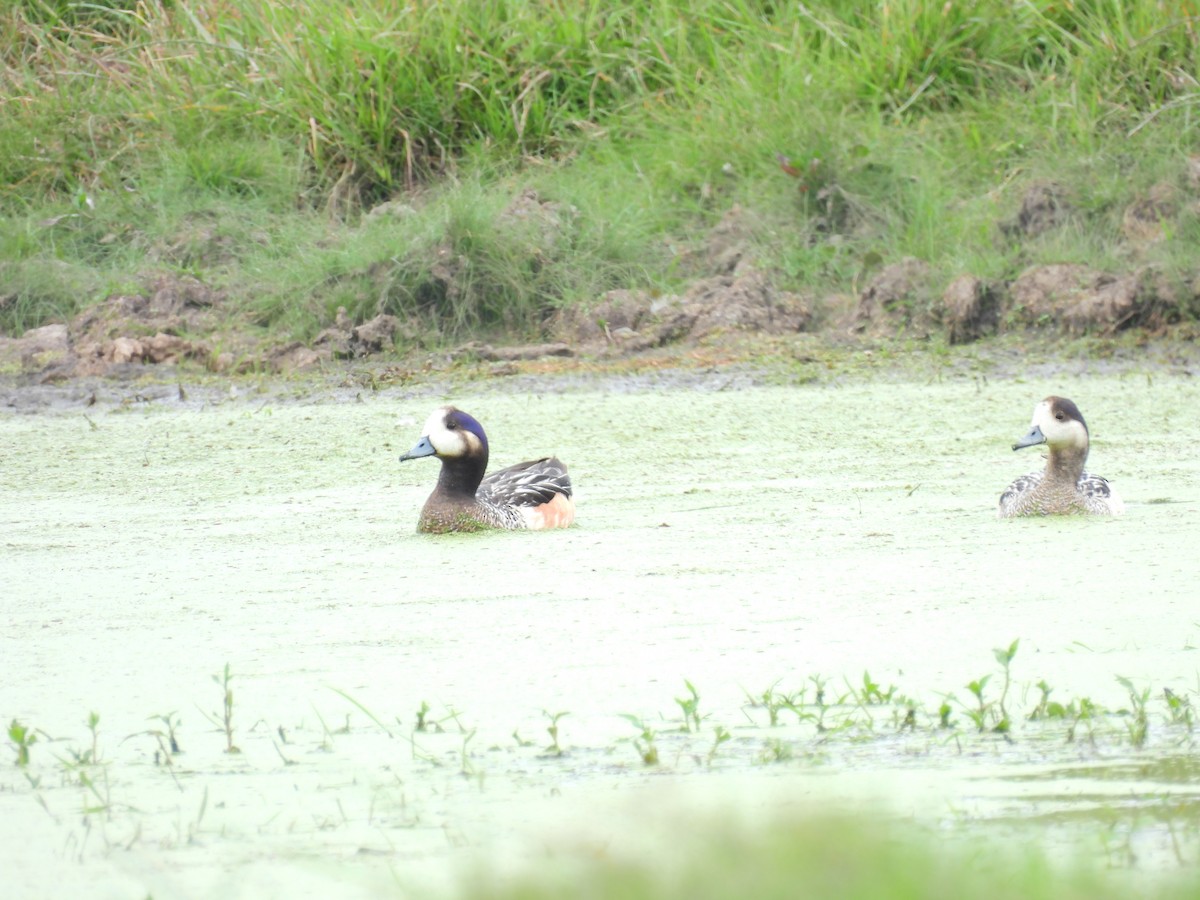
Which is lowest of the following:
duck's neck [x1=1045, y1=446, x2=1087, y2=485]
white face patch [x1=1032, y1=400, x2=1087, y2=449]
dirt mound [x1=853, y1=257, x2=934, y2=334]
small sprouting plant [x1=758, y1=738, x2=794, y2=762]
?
dirt mound [x1=853, y1=257, x2=934, y2=334]

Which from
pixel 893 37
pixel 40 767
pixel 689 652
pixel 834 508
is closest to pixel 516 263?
pixel 893 37

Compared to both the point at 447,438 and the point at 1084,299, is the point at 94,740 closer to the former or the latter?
the point at 447,438

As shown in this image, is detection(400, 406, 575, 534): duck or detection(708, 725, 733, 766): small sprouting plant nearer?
detection(708, 725, 733, 766): small sprouting plant

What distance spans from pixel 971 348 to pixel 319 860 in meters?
6.89

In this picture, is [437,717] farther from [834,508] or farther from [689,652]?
[834,508]

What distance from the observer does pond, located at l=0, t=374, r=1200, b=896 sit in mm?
2871

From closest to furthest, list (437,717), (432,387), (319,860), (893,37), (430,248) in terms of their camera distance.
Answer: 1. (319,860)
2. (437,717)
3. (432,387)
4. (430,248)
5. (893,37)

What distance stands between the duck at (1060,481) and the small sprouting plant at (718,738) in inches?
101

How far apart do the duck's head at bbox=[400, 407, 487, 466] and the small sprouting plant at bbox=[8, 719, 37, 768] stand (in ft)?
8.80

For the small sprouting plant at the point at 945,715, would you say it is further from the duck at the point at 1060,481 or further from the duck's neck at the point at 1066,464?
the duck's neck at the point at 1066,464

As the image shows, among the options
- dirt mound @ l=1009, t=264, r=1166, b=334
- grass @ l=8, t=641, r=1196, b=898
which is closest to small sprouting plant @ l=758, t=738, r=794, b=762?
grass @ l=8, t=641, r=1196, b=898

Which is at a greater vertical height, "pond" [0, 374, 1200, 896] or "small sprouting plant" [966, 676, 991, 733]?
"small sprouting plant" [966, 676, 991, 733]

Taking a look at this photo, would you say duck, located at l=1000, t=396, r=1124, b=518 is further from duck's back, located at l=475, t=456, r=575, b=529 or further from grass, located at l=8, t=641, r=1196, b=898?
grass, located at l=8, t=641, r=1196, b=898

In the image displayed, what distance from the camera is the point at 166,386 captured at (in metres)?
8.98
